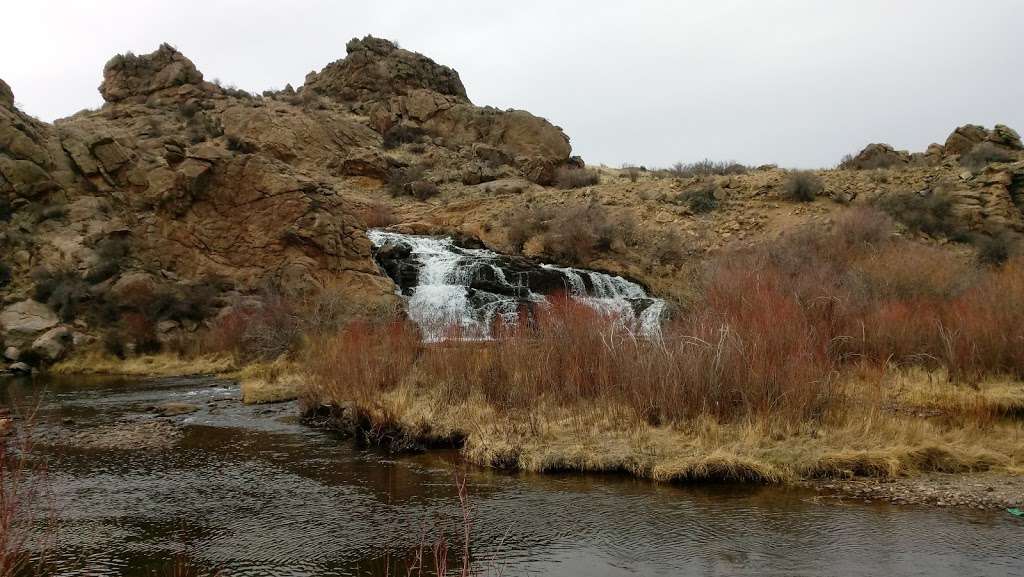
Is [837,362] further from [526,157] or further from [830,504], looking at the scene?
[526,157]

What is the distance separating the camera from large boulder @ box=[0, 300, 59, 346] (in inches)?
853

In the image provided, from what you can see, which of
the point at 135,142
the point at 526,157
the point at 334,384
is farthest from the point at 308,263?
the point at 526,157

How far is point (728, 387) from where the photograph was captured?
916 cm

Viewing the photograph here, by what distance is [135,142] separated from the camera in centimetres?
2797

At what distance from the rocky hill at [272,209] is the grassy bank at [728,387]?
302 inches

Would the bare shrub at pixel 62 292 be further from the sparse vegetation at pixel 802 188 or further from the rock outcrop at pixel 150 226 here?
the sparse vegetation at pixel 802 188

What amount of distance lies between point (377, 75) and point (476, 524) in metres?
48.7

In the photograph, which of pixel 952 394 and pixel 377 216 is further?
pixel 377 216

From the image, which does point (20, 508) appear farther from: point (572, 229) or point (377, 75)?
point (377, 75)

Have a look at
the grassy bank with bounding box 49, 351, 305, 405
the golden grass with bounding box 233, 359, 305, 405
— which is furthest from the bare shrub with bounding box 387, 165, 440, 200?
the golden grass with bounding box 233, 359, 305, 405

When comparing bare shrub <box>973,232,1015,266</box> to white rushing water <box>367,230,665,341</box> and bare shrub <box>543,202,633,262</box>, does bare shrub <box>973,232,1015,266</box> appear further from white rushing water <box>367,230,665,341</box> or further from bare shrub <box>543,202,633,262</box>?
bare shrub <box>543,202,633,262</box>

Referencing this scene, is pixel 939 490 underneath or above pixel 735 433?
underneath

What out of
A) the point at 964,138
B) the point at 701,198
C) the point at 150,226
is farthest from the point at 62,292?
the point at 964,138

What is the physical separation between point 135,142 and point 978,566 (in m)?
30.9
